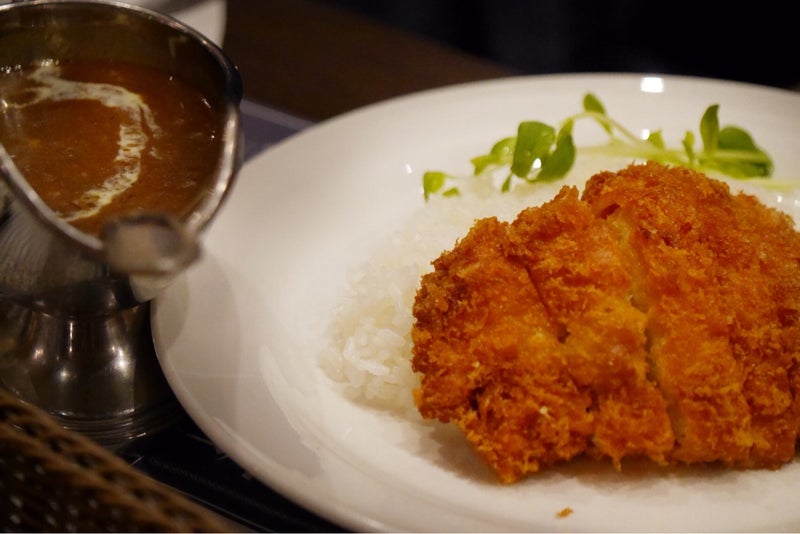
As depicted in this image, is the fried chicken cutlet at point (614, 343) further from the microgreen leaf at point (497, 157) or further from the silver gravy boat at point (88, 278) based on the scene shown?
the microgreen leaf at point (497, 157)

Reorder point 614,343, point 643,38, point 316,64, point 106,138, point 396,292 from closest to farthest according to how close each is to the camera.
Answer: point 614,343, point 106,138, point 396,292, point 316,64, point 643,38

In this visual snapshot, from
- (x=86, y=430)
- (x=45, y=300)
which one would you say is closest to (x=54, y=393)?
(x=86, y=430)

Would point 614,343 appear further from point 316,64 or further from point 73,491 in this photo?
point 316,64

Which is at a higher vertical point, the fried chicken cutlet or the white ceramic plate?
the fried chicken cutlet

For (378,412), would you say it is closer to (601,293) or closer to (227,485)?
(227,485)

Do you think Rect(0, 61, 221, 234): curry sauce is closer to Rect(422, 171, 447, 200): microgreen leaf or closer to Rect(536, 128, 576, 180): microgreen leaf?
Rect(422, 171, 447, 200): microgreen leaf

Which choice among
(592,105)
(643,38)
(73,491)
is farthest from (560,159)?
(643,38)

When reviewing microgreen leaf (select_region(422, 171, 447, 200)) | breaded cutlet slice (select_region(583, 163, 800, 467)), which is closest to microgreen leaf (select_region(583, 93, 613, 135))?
microgreen leaf (select_region(422, 171, 447, 200))
